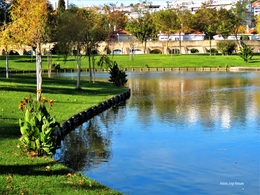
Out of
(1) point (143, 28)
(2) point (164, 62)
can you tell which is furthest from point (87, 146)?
(1) point (143, 28)

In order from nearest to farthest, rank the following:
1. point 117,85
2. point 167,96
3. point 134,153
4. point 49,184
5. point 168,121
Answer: point 49,184 < point 134,153 < point 168,121 < point 167,96 < point 117,85

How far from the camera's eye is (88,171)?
19.1m

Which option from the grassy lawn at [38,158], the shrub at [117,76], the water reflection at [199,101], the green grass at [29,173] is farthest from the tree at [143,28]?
the green grass at [29,173]

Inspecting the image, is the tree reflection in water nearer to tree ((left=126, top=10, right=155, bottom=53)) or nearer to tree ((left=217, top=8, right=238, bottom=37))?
tree ((left=126, top=10, right=155, bottom=53))

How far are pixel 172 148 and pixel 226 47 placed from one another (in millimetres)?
89599

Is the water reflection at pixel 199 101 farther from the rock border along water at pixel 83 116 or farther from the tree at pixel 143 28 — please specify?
the tree at pixel 143 28

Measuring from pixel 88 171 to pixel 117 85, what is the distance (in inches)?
1220

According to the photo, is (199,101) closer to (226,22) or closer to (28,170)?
(28,170)

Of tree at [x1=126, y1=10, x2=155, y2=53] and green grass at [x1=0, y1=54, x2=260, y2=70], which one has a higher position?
tree at [x1=126, y1=10, x2=155, y2=53]

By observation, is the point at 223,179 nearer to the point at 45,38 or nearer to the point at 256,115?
the point at 256,115

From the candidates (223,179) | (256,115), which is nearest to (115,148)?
(223,179)

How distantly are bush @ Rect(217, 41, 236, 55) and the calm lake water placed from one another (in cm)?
7168

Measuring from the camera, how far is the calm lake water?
1805 centimetres

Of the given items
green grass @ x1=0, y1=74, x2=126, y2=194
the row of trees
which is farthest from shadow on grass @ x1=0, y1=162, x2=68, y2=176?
the row of trees
